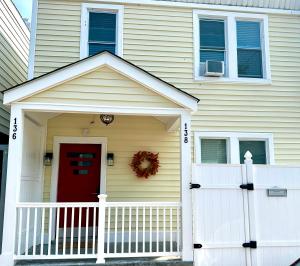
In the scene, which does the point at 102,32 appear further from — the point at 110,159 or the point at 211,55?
the point at 110,159

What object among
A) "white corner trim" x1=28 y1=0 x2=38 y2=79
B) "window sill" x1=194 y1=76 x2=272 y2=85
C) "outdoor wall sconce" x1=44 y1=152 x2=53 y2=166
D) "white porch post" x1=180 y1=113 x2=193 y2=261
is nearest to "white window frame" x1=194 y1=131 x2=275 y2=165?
"window sill" x1=194 y1=76 x2=272 y2=85

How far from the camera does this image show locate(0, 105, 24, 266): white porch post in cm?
531

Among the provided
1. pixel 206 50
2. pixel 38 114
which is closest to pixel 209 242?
pixel 38 114

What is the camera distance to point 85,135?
7.52 m

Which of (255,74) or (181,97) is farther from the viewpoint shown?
(255,74)

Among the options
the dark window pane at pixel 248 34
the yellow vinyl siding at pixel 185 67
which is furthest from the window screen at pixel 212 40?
the dark window pane at pixel 248 34

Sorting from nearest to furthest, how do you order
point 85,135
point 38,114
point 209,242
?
point 209,242, point 38,114, point 85,135

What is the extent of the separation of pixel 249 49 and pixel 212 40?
947 mm

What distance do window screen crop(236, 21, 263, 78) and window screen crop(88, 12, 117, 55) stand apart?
3041 mm

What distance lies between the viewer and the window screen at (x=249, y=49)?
820 cm

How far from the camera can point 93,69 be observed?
5906 mm

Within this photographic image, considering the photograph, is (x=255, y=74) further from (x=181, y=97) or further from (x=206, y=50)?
(x=181, y=97)

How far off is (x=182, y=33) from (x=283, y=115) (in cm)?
307

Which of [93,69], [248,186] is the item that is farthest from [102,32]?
[248,186]
